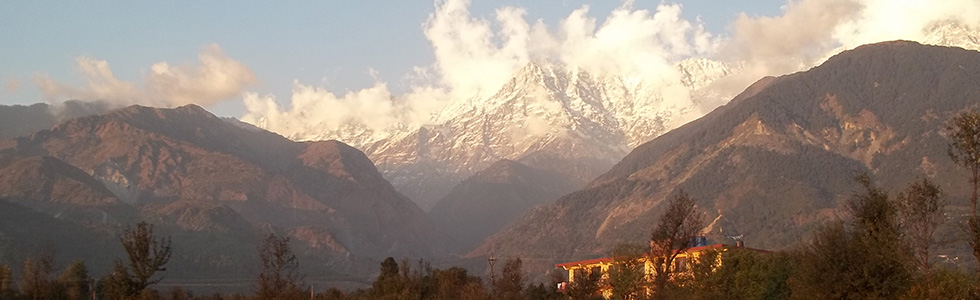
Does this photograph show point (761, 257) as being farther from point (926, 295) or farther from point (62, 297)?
point (62, 297)

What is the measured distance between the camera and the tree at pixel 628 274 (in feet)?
263

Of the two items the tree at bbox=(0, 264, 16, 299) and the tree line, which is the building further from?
the tree at bbox=(0, 264, 16, 299)

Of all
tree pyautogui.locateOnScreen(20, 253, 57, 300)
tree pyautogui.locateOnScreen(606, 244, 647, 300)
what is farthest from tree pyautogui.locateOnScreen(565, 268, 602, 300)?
tree pyautogui.locateOnScreen(20, 253, 57, 300)

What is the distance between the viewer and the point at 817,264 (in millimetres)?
55844

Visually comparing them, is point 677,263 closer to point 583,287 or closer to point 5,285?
point 583,287

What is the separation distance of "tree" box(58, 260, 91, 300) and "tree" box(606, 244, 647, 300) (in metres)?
56.4

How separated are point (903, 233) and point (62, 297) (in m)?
81.5

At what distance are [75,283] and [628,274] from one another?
69.1 m

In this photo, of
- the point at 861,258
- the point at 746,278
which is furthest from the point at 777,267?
the point at 861,258

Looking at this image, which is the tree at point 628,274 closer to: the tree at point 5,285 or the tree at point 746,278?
the tree at point 746,278

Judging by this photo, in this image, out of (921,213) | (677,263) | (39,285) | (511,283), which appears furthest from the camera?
(39,285)

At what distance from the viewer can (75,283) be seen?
119m

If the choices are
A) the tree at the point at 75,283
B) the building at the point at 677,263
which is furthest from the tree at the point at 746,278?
the tree at the point at 75,283

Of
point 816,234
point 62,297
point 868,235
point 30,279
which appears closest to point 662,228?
point 816,234
